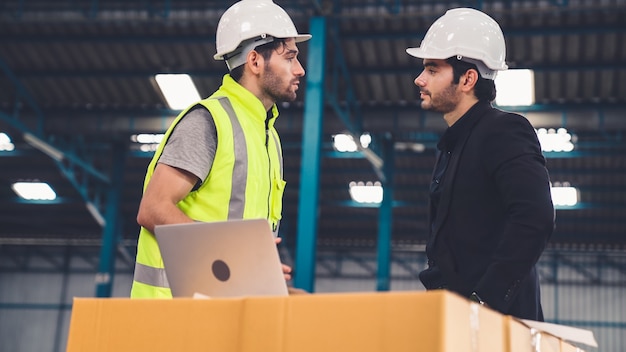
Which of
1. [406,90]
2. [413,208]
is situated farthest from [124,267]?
[406,90]

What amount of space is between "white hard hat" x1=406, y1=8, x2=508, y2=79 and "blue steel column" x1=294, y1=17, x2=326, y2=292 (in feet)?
26.4

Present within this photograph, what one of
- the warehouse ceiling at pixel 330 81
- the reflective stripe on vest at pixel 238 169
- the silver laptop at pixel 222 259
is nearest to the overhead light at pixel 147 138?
the warehouse ceiling at pixel 330 81

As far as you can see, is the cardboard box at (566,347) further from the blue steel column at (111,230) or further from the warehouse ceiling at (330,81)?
the blue steel column at (111,230)

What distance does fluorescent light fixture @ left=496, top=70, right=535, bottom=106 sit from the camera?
50.9 feet

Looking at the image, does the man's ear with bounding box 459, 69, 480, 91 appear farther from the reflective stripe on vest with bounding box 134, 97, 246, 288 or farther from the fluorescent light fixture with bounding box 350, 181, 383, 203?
the fluorescent light fixture with bounding box 350, 181, 383, 203

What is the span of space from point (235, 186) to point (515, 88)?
1316 centimetres

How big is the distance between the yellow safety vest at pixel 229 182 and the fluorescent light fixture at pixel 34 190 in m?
20.5

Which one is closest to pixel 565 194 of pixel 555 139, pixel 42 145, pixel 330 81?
pixel 555 139

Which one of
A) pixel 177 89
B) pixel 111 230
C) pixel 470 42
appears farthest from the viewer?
pixel 111 230

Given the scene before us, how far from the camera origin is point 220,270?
2488 millimetres

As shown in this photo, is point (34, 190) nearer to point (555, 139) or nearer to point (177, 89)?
point (177, 89)

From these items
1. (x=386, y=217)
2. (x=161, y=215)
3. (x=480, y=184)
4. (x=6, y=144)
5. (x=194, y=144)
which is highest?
(x=6, y=144)

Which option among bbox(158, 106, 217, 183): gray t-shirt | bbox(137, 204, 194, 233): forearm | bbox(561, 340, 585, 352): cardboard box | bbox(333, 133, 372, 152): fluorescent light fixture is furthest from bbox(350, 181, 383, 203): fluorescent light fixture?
bbox(561, 340, 585, 352): cardboard box

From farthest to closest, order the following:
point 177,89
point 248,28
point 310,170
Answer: point 177,89 < point 310,170 < point 248,28
